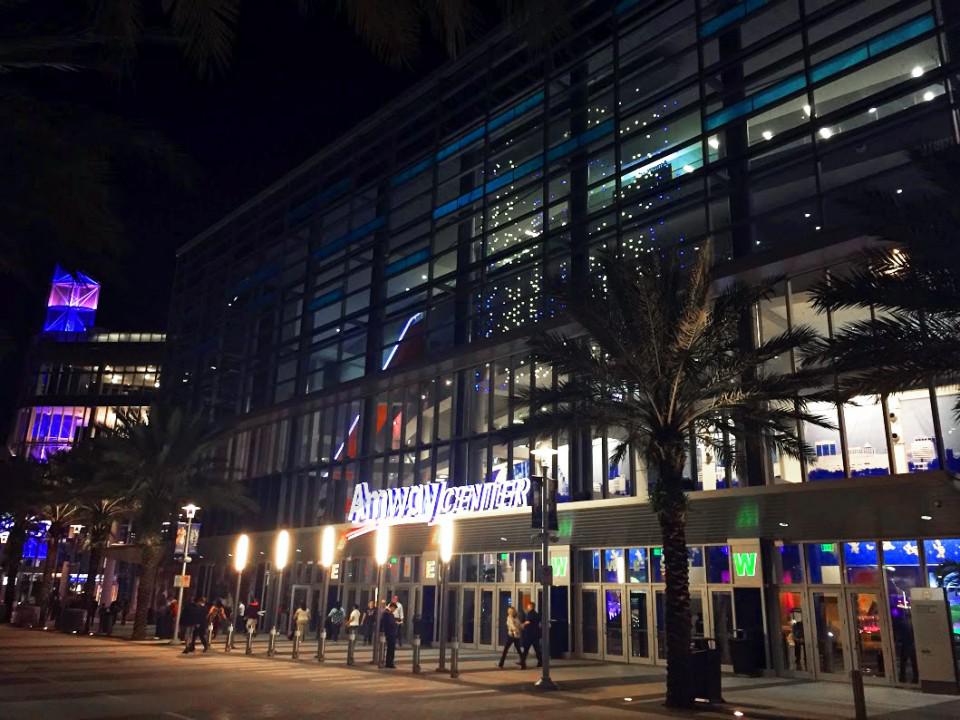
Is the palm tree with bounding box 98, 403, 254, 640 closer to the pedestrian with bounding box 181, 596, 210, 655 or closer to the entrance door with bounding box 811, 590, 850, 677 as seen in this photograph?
the pedestrian with bounding box 181, 596, 210, 655

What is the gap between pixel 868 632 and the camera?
20125 millimetres

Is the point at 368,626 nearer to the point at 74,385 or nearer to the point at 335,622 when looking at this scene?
the point at 335,622

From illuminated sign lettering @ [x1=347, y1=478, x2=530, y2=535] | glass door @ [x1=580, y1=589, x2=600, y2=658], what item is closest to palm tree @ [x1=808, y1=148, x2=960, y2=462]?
glass door @ [x1=580, y1=589, x2=600, y2=658]

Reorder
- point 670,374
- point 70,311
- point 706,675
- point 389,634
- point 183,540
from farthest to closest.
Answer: point 70,311 → point 183,540 → point 389,634 → point 670,374 → point 706,675

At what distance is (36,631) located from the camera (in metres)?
38.7

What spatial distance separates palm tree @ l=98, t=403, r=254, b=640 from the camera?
36.4m

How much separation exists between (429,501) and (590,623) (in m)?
8.27

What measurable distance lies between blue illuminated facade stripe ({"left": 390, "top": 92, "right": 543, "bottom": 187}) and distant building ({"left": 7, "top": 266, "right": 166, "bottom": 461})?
51.3 meters

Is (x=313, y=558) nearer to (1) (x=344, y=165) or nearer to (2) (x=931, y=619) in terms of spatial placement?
(1) (x=344, y=165)

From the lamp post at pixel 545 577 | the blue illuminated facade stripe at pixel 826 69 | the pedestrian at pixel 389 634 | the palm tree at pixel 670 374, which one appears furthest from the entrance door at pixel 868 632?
the blue illuminated facade stripe at pixel 826 69

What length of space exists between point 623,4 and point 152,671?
3008cm

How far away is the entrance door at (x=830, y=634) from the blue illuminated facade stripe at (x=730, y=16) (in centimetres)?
1999

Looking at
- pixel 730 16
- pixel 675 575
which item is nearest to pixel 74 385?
pixel 730 16

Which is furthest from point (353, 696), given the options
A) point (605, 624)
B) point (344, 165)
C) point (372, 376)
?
point (344, 165)
